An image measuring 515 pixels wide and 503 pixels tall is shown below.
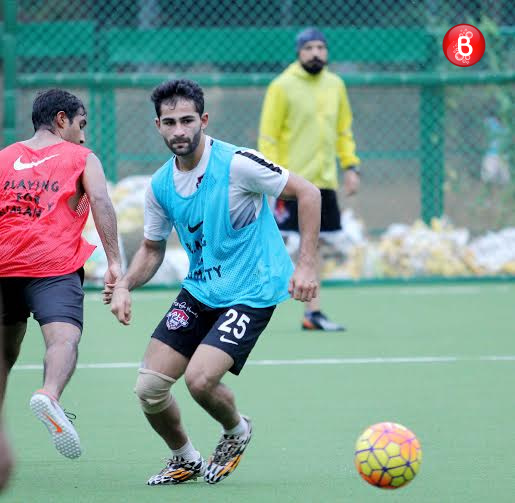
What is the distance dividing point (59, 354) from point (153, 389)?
433mm

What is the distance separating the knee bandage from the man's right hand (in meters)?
0.24

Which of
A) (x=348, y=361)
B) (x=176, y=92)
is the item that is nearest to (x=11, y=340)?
(x=176, y=92)

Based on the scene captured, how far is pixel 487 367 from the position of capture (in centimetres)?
793

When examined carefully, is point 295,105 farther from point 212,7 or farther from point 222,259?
point 222,259

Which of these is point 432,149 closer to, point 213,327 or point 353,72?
point 353,72

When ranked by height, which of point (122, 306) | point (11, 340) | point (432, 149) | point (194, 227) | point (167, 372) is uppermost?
point (194, 227)

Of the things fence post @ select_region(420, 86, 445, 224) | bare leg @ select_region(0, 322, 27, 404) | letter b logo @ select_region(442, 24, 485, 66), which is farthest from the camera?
fence post @ select_region(420, 86, 445, 224)

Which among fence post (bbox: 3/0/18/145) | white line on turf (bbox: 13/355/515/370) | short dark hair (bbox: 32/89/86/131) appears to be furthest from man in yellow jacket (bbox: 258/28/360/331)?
short dark hair (bbox: 32/89/86/131)

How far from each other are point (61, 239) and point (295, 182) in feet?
3.50

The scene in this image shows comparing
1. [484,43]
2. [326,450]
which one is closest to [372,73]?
[484,43]

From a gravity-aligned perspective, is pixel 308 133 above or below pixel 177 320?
below

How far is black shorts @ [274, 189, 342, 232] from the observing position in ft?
32.0

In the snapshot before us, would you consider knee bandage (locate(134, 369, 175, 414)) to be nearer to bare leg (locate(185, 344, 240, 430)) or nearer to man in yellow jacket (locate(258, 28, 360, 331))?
bare leg (locate(185, 344, 240, 430))

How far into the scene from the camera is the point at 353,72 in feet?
46.0
